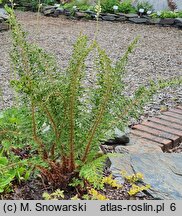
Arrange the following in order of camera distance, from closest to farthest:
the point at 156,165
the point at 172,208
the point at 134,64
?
the point at 172,208
the point at 156,165
the point at 134,64

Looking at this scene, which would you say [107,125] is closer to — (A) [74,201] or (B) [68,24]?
(A) [74,201]

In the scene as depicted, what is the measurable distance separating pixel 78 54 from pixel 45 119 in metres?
0.36

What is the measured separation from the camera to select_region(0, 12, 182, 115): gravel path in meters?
4.91

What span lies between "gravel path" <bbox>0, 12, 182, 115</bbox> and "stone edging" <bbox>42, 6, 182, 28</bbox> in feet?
0.49

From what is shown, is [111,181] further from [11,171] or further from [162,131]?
[162,131]

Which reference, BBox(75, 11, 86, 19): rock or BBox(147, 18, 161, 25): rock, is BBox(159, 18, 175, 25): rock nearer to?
BBox(147, 18, 161, 25): rock

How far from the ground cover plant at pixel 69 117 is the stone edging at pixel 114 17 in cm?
639

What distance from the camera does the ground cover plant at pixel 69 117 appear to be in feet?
7.38

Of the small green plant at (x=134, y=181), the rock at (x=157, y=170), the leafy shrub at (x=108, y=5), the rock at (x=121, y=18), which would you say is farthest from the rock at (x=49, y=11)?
the small green plant at (x=134, y=181)

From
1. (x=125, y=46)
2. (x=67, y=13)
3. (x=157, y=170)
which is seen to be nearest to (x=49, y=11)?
(x=67, y=13)

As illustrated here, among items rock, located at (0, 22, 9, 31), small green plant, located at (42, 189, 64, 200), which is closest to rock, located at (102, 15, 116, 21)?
rock, located at (0, 22, 9, 31)

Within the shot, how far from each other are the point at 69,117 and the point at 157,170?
0.68 m

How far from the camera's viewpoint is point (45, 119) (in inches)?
93.4

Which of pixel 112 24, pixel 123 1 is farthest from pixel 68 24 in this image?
pixel 123 1
